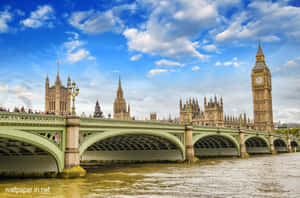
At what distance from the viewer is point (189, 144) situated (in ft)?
142

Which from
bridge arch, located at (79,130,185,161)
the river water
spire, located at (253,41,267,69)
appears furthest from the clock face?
the river water

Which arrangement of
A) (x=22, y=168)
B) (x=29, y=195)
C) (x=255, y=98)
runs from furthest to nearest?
(x=255, y=98)
(x=22, y=168)
(x=29, y=195)

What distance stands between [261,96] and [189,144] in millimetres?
112127

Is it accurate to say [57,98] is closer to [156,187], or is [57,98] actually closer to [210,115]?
[210,115]

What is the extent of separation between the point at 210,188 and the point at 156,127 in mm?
15727

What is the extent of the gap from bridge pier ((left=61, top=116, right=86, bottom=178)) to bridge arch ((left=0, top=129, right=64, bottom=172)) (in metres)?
0.47

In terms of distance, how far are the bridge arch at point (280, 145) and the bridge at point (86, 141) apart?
1264 inches

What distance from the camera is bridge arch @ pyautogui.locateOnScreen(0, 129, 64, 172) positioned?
2212 cm

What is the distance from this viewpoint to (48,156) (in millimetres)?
27094

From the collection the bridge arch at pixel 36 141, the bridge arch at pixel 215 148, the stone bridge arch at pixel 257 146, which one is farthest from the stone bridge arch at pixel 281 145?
the bridge arch at pixel 36 141

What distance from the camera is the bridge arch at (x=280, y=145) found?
86344 millimetres

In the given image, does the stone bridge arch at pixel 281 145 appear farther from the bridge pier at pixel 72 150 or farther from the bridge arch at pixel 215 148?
the bridge pier at pixel 72 150

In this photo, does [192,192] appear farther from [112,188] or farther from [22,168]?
[22,168]

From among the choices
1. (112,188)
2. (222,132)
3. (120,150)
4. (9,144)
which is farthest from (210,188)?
(222,132)
